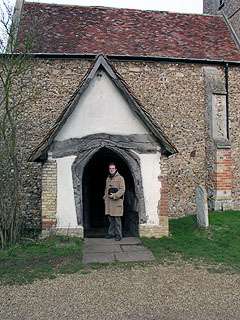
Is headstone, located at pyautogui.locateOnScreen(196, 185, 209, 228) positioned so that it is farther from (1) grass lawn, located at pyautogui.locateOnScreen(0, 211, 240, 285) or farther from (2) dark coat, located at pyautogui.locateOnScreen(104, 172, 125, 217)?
(2) dark coat, located at pyautogui.locateOnScreen(104, 172, 125, 217)

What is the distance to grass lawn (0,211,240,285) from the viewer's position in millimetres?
5660

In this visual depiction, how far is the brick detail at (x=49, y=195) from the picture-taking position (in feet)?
24.8

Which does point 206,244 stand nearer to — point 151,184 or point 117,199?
point 151,184

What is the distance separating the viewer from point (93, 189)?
13.0 m

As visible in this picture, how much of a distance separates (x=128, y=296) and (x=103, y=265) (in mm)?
1476

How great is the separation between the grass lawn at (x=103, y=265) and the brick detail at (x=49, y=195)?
42 centimetres

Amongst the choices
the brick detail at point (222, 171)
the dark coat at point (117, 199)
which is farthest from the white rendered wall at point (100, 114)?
the brick detail at point (222, 171)

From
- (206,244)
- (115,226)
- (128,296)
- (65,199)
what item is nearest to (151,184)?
(115,226)

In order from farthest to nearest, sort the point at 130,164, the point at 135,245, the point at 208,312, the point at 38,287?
the point at 130,164
the point at 135,245
the point at 38,287
the point at 208,312

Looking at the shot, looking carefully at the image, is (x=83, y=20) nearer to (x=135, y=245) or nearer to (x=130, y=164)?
(x=130, y=164)

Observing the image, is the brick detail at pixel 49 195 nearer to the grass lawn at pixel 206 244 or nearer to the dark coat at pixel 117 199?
the dark coat at pixel 117 199

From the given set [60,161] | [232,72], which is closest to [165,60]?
[232,72]

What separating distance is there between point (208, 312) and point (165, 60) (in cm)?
1026

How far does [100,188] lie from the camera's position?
514 inches
